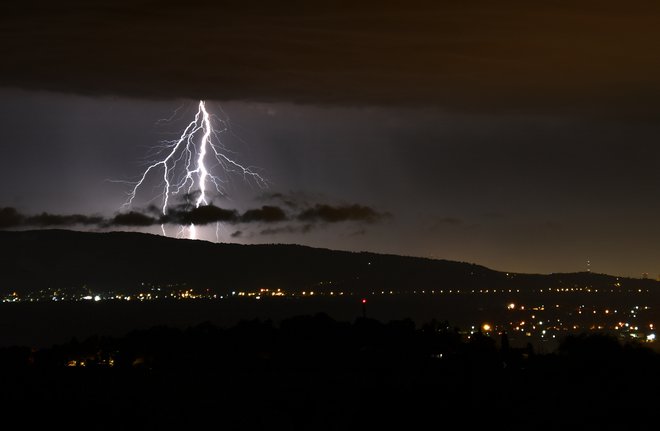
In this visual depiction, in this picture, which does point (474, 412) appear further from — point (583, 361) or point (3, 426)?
point (583, 361)

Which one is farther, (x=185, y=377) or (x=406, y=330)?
(x=406, y=330)

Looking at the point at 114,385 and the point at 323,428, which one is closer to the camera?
the point at 323,428

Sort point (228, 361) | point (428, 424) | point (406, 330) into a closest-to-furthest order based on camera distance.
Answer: point (428, 424) < point (228, 361) < point (406, 330)

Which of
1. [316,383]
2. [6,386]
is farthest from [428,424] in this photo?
[6,386]

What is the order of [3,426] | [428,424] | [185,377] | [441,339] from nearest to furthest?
[428,424] < [3,426] < [185,377] < [441,339]

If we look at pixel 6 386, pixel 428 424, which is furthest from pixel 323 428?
pixel 6 386

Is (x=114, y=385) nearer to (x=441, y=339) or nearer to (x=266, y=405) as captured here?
(x=266, y=405)

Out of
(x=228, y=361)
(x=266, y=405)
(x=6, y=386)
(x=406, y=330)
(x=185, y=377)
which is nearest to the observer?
(x=266, y=405)
